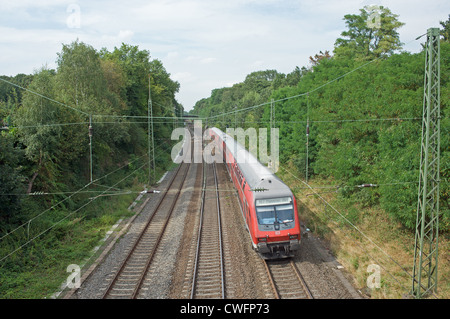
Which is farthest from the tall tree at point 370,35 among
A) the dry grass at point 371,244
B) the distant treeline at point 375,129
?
the dry grass at point 371,244

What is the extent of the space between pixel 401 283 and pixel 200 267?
760 cm

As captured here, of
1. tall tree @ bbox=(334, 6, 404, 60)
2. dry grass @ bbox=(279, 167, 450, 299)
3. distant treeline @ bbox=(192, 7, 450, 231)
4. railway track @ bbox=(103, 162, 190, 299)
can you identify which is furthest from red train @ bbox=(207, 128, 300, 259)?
tall tree @ bbox=(334, 6, 404, 60)

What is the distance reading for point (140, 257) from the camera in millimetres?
15609

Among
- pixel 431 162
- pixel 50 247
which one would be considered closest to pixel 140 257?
pixel 50 247

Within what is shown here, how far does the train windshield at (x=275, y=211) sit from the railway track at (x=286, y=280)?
5.90ft

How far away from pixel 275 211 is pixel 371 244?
5.44 metres

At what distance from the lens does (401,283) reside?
1210cm

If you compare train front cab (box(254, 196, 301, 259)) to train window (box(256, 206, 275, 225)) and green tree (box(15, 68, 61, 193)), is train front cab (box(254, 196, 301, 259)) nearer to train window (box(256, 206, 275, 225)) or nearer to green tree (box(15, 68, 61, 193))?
train window (box(256, 206, 275, 225))

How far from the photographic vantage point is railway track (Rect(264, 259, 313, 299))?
11.8 meters

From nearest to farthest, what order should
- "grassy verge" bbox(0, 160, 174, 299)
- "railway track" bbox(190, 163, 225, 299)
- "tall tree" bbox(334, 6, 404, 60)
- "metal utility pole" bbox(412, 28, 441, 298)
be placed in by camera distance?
1. "metal utility pole" bbox(412, 28, 441, 298)
2. "railway track" bbox(190, 163, 225, 299)
3. "grassy verge" bbox(0, 160, 174, 299)
4. "tall tree" bbox(334, 6, 404, 60)

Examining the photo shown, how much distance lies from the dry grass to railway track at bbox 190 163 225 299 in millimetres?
5048

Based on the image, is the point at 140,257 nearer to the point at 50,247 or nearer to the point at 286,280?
the point at 50,247

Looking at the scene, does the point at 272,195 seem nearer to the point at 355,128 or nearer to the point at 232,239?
the point at 232,239

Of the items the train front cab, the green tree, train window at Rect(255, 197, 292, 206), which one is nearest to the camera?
the train front cab
